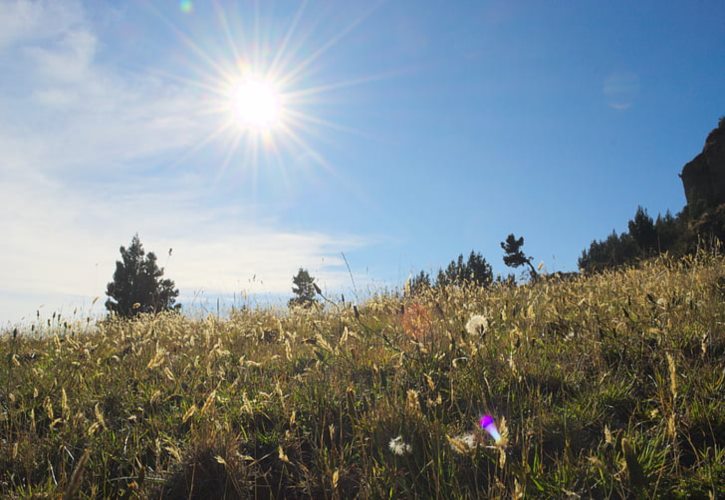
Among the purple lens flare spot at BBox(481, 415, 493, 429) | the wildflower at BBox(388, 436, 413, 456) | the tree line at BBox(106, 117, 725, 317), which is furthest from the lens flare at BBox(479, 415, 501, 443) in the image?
the tree line at BBox(106, 117, 725, 317)

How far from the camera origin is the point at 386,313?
6566 mm

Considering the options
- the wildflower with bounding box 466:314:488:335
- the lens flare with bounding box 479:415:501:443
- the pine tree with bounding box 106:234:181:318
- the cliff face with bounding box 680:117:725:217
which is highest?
the cliff face with bounding box 680:117:725:217

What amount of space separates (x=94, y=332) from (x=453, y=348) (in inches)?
276

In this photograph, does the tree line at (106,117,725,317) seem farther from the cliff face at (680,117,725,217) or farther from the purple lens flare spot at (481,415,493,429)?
the purple lens flare spot at (481,415,493,429)

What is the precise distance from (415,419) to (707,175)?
42.0 metres

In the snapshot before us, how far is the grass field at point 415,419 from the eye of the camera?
2.38 metres

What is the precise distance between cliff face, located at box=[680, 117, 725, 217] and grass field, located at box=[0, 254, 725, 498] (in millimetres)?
34360

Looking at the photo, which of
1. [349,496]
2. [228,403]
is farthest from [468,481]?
[228,403]

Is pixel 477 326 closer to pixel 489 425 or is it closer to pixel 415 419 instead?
pixel 489 425

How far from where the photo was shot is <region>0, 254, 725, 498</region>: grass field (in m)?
2.38

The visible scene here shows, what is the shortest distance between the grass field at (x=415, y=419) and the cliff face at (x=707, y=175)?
34.4 m

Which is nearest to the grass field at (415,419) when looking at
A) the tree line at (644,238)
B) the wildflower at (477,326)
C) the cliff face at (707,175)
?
the wildflower at (477,326)

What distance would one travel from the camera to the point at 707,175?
114ft

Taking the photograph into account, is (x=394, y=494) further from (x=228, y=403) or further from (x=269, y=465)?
(x=228, y=403)
